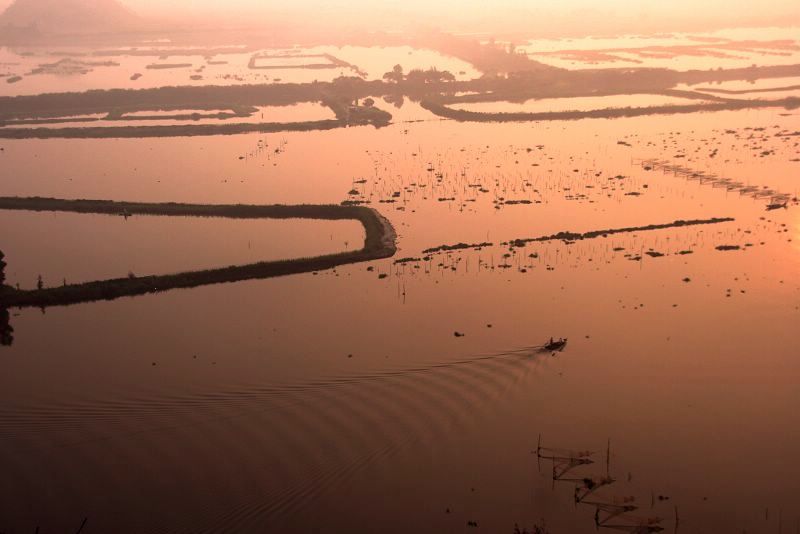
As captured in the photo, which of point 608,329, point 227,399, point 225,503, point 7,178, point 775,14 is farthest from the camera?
point 775,14

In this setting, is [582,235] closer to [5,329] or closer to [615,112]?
[5,329]

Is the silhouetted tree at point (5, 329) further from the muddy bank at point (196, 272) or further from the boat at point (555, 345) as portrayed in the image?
the boat at point (555, 345)

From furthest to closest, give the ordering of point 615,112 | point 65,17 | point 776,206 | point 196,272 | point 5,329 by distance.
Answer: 1. point 65,17
2. point 615,112
3. point 776,206
4. point 196,272
5. point 5,329

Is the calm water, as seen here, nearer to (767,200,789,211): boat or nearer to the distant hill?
(767,200,789,211): boat

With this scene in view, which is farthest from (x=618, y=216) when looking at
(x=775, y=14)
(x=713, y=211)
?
(x=775, y=14)

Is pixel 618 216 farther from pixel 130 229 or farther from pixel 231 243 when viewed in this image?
pixel 130 229

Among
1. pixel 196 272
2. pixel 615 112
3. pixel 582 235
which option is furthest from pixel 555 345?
pixel 615 112

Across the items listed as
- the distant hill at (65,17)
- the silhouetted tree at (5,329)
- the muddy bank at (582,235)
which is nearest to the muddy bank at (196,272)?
the silhouetted tree at (5,329)
